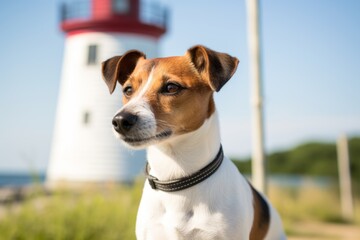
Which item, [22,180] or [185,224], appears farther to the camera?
[22,180]

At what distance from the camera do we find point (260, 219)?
3.18m

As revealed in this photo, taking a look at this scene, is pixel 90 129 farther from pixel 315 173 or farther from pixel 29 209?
pixel 315 173

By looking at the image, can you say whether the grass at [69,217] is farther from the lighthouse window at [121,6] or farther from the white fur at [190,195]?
the lighthouse window at [121,6]

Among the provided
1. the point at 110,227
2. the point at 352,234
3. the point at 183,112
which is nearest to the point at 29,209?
the point at 110,227

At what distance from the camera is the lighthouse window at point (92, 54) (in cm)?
1608

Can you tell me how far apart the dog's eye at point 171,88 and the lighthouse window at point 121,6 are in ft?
43.3

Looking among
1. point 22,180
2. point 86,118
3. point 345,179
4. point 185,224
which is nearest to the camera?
point 185,224

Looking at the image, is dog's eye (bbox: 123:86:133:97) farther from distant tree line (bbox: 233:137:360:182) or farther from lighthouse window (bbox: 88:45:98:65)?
distant tree line (bbox: 233:137:360:182)

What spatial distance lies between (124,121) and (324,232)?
7.43 metres

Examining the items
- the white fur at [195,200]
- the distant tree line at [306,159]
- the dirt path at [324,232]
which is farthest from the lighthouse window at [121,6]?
the distant tree line at [306,159]

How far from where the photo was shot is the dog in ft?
8.95

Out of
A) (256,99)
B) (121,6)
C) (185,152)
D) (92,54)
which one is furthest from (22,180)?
(185,152)

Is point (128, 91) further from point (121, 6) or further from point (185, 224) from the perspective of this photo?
point (121, 6)

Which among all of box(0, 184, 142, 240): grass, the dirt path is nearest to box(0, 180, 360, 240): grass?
box(0, 184, 142, 240): grass
